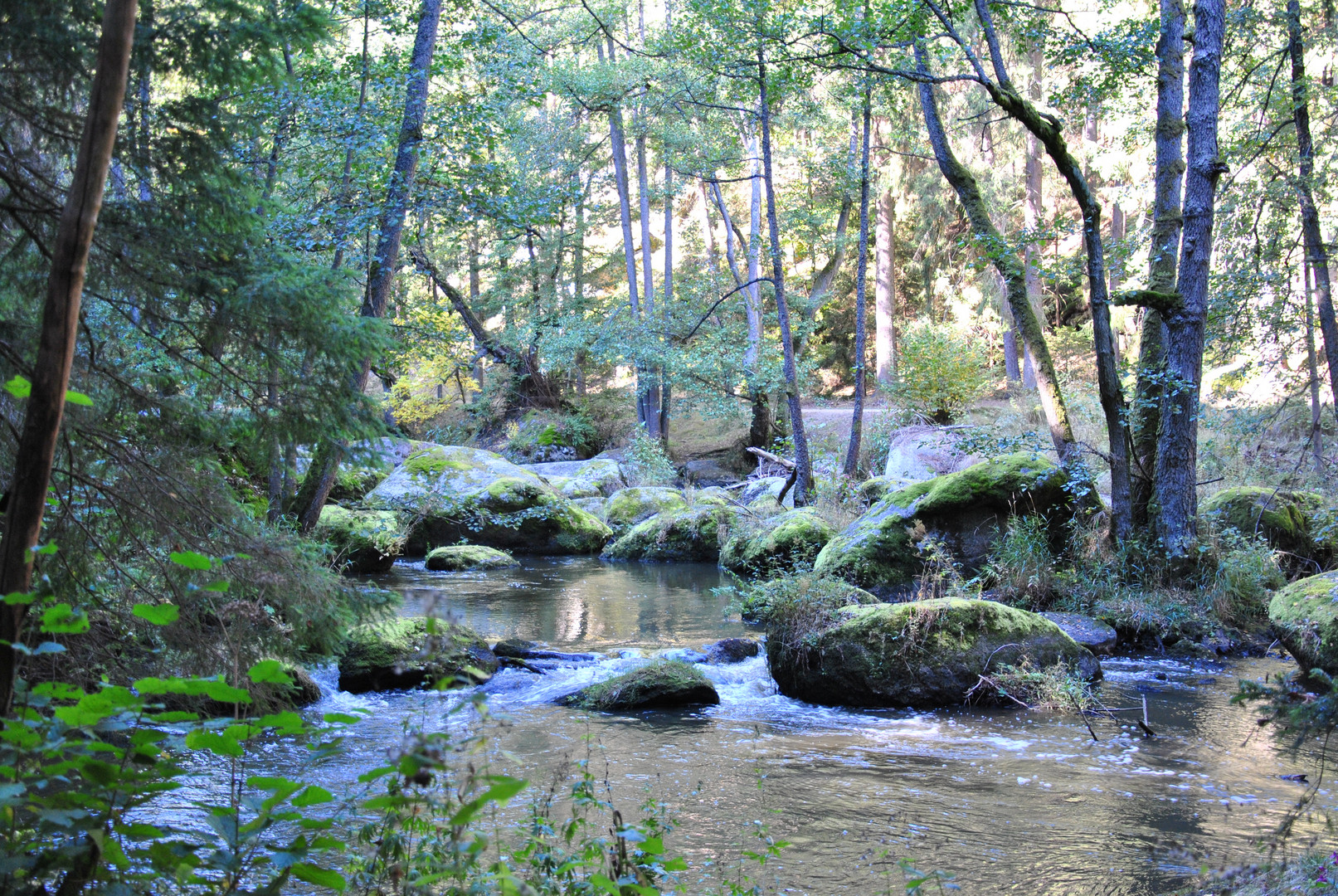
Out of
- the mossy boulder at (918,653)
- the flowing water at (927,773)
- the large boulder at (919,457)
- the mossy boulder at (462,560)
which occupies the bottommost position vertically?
the flowing water at (927,773)

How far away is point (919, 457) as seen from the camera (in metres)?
16.1

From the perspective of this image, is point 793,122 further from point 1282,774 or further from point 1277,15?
Answer: point 1282,774

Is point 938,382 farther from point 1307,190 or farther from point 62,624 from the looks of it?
point 62,624

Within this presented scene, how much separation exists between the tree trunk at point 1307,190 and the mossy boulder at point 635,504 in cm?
1033

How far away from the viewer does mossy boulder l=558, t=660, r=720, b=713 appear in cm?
733

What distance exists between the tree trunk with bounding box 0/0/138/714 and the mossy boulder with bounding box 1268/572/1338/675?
27.5ft

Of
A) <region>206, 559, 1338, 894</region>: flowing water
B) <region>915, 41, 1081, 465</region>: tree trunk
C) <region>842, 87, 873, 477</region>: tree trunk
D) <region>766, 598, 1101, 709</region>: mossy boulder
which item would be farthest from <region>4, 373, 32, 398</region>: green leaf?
<region>842, 87, 873, 477</region>: tree trunk

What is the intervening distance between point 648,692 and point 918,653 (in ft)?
7.52

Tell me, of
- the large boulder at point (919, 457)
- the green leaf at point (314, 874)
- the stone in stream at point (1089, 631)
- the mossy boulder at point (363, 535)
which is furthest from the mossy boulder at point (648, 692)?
the large boulder at point (919, 457)

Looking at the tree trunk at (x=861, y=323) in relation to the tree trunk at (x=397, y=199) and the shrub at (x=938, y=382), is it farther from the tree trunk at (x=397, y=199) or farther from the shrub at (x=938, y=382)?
the tree trunk at (x=397, y=199)

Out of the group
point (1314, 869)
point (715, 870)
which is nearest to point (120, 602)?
point (715, 870)

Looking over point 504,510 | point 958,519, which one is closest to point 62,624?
point 958,519

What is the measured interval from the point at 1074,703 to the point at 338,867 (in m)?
5.54

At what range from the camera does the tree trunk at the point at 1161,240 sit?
9812 mm
